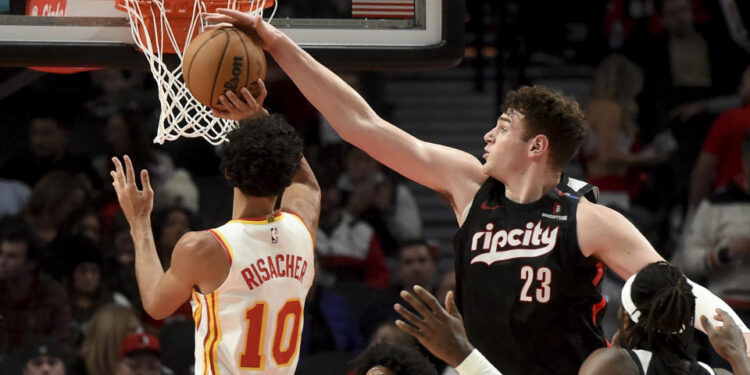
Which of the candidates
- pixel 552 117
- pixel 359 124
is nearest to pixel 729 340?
pixel 552 117

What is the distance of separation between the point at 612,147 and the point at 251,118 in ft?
15.0

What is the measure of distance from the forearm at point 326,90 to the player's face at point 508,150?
1.45 feet

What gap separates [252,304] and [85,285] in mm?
3626

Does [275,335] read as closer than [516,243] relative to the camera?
No

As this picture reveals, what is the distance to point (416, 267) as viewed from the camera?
25.2ft

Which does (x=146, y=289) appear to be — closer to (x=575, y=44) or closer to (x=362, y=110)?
(x=362, y=110)

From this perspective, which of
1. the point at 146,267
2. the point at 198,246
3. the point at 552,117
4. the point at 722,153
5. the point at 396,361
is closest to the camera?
the point at 198,246

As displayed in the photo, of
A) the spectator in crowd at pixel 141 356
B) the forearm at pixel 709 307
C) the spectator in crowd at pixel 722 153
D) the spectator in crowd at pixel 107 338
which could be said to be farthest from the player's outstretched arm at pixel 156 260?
the spectator in crowd at pixel 722 153

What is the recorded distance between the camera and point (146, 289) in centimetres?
419

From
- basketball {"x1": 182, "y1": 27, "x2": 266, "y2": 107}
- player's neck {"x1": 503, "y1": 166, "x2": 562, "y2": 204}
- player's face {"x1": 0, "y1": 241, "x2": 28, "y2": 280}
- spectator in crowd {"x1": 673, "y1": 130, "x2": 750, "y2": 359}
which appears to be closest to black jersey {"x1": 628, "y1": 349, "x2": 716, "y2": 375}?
player's neck {"x1": 503, "y1": 166, "x2": 562, "y2": 204}

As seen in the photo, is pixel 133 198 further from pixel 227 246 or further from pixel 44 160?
pixel 44 160

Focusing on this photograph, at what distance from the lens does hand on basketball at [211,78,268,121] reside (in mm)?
4172

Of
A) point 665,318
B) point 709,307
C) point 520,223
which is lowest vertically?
point 709,307

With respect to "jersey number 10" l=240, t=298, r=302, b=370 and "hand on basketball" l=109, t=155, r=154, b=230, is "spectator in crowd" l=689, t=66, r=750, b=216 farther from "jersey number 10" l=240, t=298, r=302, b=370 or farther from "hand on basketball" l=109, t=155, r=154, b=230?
"hand on basketball" l=109, t=155, r=154, b=230
